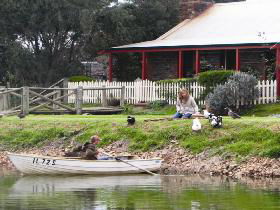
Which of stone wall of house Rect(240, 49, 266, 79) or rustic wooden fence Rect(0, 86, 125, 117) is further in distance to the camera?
stone wall of house Rect(240, 49, 266, 79)

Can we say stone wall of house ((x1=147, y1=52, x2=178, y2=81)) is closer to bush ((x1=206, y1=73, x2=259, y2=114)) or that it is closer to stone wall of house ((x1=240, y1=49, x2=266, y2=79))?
stone wall of house ((x1=240, y1=49, x2=266, y2=79))

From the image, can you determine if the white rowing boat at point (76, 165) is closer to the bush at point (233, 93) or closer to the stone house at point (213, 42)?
the bush at point (233, 93)

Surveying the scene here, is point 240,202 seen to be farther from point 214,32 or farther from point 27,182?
point 214,32

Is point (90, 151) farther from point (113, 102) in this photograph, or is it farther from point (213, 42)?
point (213, 42)

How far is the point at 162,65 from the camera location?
4794 cm

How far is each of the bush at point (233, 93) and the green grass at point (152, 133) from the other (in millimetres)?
4949

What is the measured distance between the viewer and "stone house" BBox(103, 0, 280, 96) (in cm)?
4281

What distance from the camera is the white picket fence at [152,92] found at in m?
37.6

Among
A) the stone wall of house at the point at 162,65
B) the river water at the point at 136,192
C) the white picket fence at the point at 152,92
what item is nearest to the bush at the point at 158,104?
the white picket fence at the point at 152,92

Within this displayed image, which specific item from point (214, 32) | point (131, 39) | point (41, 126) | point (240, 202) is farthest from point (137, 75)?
point (240, 202)

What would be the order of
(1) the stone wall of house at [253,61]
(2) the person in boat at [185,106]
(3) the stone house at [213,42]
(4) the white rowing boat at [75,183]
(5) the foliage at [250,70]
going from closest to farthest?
1. (4) the white rowing boat at [75,183]
2. (2) the person in boat at [185,106]
3. (5) the foliage at [250,70]
4. (3) the stone house at [213,42]
5. (1) the stone wall of house at [253,61]

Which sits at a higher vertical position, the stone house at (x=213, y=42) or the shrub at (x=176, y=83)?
the stone house at (x=213, y=42)

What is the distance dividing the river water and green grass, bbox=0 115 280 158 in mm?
2110

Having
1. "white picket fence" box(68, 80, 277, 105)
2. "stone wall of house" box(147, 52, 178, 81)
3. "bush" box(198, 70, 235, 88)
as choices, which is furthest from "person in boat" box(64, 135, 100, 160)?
"stone wall of house" box(147, 52, 178, 81)
